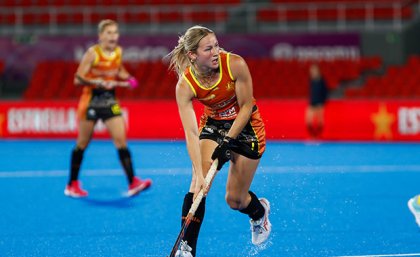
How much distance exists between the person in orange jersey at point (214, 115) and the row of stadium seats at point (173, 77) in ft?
42.5

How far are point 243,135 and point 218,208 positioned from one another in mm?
2522

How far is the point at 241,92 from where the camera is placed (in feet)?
16.8

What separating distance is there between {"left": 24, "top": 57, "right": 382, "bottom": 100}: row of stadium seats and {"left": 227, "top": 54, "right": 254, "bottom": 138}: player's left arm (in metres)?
13.3

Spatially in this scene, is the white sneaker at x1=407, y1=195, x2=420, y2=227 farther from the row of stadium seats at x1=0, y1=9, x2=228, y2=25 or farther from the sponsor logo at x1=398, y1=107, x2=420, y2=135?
the row of stadium seats at x1=0, y1=9, x2=228, y2=25

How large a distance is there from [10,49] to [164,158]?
9.87 metres

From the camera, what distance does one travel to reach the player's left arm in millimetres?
5094

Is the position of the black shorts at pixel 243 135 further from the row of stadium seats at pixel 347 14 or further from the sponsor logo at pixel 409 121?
the row of stadium seats at pixel 347 14

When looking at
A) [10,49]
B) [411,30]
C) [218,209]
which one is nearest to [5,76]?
[10,49]

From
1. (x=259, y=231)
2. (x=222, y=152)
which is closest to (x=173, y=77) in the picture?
(x=259, y=231)

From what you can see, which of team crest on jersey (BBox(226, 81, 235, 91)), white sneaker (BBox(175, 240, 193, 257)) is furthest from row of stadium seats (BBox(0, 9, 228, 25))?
white sneaker (BBox(175, 240, 193, 257))

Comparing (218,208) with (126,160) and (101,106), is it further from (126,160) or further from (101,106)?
(101,106)

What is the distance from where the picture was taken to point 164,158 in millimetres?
12922

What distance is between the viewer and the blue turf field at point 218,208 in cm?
586

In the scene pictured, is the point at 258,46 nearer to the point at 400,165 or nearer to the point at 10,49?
the point at 10,49
